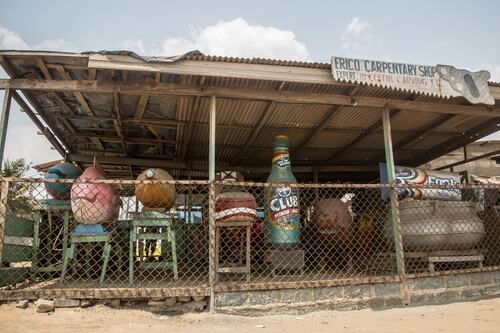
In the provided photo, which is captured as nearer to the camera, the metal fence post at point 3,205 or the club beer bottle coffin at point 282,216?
the metal fence post at point 3,205

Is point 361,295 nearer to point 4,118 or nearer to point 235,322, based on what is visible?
point 235,322

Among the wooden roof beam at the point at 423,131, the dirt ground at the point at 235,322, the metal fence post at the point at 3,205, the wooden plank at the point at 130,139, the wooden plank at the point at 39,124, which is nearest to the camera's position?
the dirt ground at the point at 235,322

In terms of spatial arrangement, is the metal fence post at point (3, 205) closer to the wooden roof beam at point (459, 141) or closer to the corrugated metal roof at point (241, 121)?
the corrugated metal roof at point (241, 121)

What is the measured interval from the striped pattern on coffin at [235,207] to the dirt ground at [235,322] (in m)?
1.29

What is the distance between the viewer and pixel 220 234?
221 inches

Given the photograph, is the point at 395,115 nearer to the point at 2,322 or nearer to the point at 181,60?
the point at 181,60

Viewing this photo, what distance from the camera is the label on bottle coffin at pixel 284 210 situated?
17.4ft

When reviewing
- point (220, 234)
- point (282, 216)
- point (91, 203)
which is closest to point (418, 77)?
point (282, 216)

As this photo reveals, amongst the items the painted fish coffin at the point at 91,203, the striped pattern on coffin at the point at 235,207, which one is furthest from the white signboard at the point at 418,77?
the painted fish coffin at the point at 91,203

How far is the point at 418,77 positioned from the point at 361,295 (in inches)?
122

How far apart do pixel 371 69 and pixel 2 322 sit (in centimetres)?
518

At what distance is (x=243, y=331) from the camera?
3.81 meters

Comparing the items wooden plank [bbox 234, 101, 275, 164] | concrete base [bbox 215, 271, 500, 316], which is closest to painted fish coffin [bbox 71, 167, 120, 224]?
concrete base [bbox 215, 271, 500, 316]

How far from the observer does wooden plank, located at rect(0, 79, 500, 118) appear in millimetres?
4934
